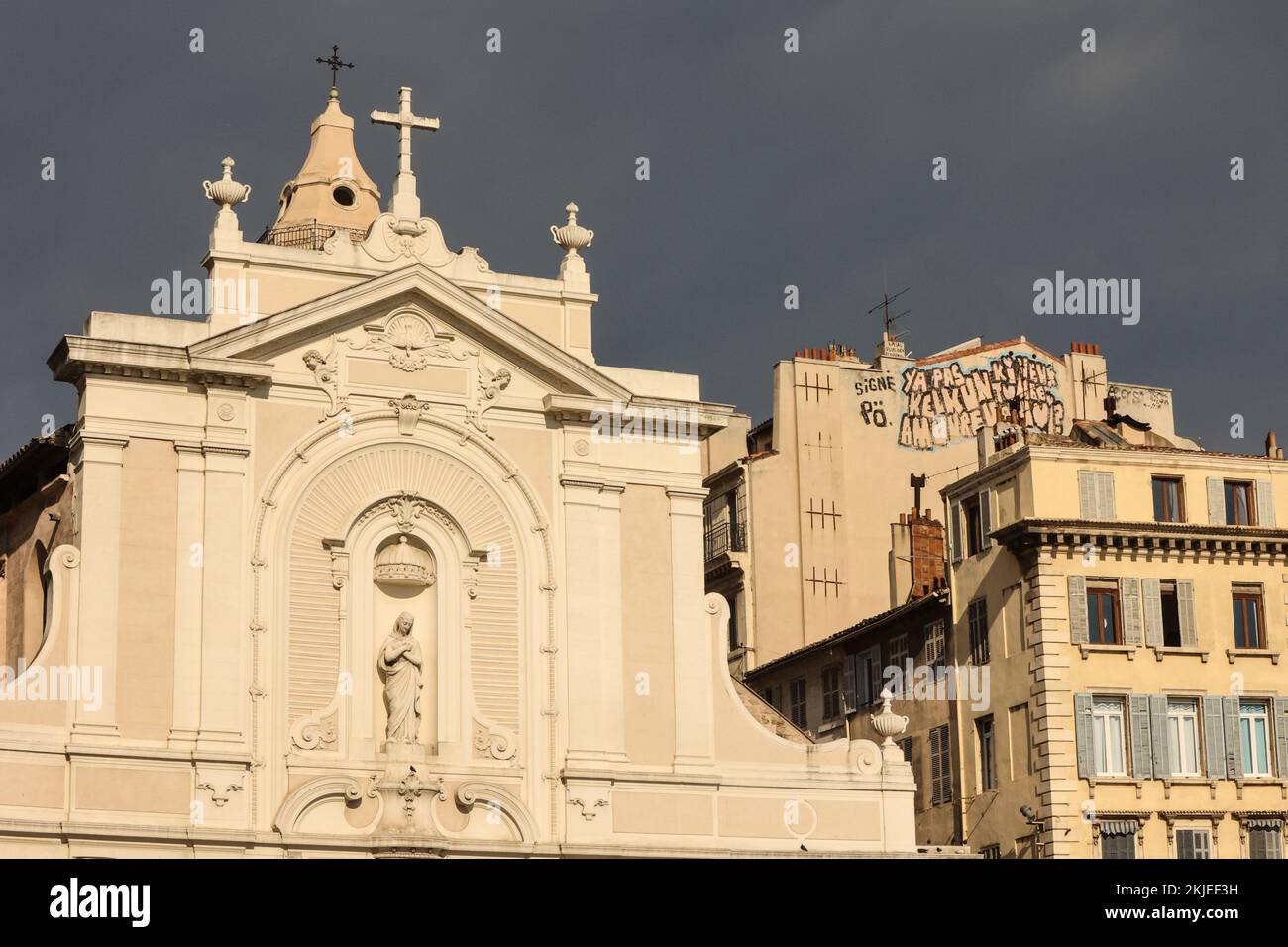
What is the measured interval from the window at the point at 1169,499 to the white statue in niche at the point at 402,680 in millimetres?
16492

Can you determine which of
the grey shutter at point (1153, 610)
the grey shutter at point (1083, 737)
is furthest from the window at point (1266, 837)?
the grey shutter at point (1153, 610)

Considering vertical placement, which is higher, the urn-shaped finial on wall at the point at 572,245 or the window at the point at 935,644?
the urn-shaped finial on wall at the point at 572,245

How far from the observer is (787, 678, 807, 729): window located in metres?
53.7

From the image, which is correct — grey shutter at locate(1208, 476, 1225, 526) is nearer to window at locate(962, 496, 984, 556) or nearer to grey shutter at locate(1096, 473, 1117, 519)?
grey shutter at locate(1096, 473, 1117, 519)

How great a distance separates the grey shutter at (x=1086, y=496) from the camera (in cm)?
4688

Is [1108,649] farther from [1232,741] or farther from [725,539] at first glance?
[725,539]

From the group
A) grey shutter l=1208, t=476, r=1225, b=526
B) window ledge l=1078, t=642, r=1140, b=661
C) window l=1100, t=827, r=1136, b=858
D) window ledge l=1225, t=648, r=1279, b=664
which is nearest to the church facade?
window l=1100, t=827, r=1136, b=858

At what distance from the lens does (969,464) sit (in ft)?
188

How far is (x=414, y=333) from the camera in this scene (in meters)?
39.5

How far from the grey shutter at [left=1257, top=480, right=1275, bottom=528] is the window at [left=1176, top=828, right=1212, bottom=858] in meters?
6.40

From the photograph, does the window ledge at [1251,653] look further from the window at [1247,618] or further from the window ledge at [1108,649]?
the window ledge at [1108,649]
